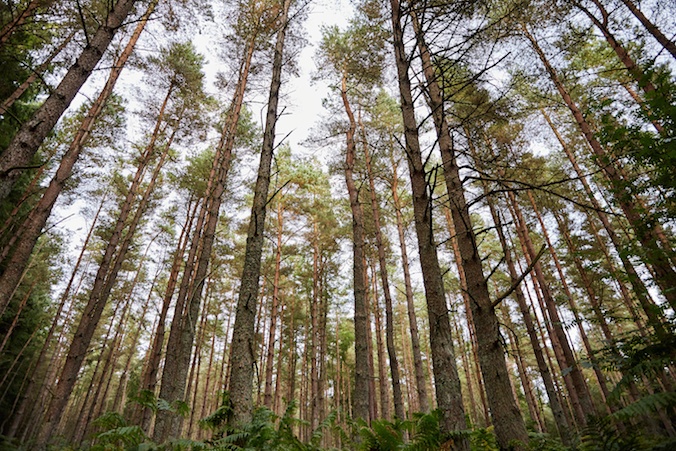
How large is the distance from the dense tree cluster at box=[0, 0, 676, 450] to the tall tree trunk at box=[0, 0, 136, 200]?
0.09 ft

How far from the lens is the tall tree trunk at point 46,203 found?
4.46m

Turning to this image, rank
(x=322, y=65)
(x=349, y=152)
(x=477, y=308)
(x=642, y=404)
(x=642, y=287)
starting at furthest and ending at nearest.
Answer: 1. (x=322, y=65)
2. (x=349, y=152)
3. (x=642, y=287)
4. (x=477, y=308)
5. (x=642, y=404)

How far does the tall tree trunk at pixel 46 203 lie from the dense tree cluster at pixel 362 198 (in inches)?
1.8

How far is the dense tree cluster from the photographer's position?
315 cm

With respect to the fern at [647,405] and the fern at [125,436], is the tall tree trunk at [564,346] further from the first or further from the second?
the fern at [125,436]

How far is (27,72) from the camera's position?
9.40m

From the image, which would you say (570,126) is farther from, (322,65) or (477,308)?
(477,308)

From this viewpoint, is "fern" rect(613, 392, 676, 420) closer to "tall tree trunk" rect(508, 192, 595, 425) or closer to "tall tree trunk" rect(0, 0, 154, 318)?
"tall tree trunk" rect(0, 0, 154, 318)

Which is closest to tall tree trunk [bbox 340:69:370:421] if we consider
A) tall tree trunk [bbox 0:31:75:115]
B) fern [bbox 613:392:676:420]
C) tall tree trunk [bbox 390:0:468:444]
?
tall tree trunk [bbox 390:0:468:444]

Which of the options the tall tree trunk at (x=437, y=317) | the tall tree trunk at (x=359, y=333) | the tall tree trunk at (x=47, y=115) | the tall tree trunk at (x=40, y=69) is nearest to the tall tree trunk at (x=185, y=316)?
the tall tree trunk at (x=47, y=115)

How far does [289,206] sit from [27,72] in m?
9.55

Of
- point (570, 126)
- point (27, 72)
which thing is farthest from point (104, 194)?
point (570, 126)

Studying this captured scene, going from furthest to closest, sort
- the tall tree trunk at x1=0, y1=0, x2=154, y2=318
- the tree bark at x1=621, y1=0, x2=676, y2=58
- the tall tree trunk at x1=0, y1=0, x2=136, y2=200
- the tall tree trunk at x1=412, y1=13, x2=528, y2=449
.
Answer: the tree bark at x1=621, y1=0, x2=676, y2=58
the tall tree trunk at x1=0, y1=0, x2=154, y2=318
the tall tree trunk at x1=0, y1=0, x2=136, y2=200
the tall tree trunk at x1=412, y1=13, x2=528, y2=449

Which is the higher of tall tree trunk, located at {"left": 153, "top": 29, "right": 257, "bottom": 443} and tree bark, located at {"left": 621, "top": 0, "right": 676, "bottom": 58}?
tree bark, located at {"left": 621, "top": 0, "right": 676, "bottom": 58}
